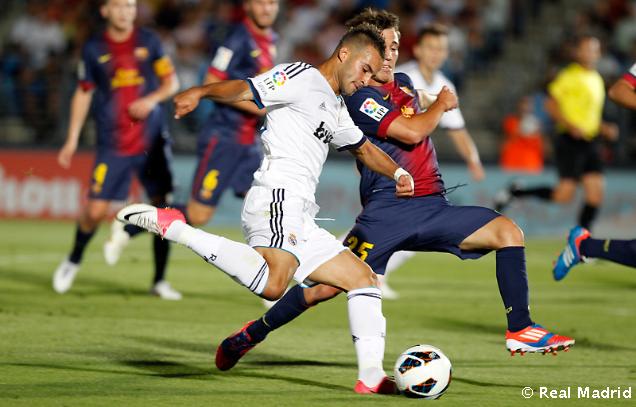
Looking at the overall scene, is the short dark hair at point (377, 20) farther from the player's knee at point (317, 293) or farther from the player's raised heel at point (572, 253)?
the player's raised heel at point (572, 253)

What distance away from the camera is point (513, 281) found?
6.97m

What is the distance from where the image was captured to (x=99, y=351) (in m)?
7.67

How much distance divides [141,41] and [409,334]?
386 centimetres

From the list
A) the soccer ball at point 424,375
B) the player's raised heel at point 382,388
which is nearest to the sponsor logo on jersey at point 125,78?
the player's raised heel at point 382,388

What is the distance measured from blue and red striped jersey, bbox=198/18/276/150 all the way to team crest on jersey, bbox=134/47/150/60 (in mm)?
713

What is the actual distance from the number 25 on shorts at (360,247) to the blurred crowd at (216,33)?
1301cm

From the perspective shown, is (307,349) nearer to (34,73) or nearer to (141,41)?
(141,41)

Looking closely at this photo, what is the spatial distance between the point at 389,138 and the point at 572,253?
2.48m

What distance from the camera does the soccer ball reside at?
6.11m

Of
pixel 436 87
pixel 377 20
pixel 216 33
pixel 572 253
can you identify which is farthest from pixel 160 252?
Answer: pixel 216 33

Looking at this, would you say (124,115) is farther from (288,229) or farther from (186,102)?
(186,102)

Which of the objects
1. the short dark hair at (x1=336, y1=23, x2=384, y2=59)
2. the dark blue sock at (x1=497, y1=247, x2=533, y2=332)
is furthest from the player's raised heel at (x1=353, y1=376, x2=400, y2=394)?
the short dark hair at (x1=336, y1=23, x2=384, y2=59)

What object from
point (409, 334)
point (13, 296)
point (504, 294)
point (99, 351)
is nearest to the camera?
point (504, 294)

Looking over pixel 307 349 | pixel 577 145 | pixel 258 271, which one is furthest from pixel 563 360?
pixel 577 145
